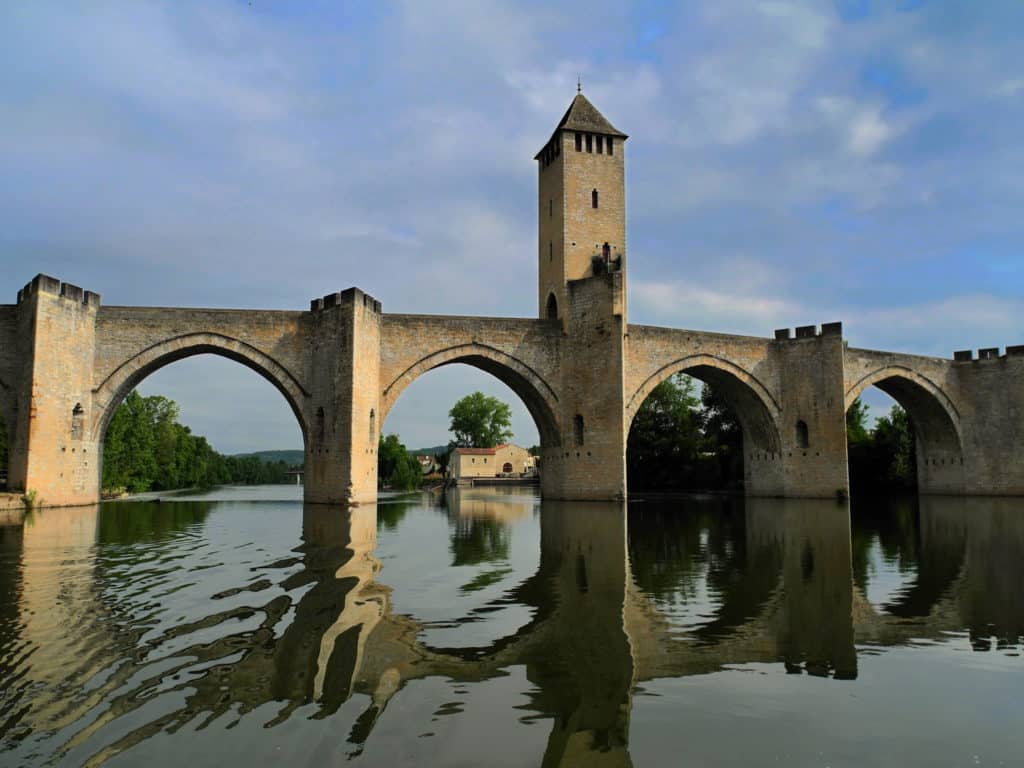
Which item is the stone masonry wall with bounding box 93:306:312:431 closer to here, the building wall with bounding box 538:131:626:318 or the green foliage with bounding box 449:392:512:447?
the building wall with bounding box 538:131:626:318

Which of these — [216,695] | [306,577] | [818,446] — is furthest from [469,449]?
[216,695]

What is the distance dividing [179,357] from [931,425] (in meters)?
33.3

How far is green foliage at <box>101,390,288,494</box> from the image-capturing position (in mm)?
36188

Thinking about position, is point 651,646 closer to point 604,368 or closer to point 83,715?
point 83,715

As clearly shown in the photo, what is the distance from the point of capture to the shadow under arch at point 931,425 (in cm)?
3302

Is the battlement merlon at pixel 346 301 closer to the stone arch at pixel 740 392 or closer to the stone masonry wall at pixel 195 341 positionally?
the stone masonry wall at pixel 195 341

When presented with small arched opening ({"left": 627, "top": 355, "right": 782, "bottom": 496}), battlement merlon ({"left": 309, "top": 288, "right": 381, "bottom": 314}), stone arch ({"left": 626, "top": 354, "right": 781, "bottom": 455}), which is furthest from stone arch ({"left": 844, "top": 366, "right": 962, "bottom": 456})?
battlement merlon ({"left": 309, "top": 288, "right": 381, "bottom": 314})

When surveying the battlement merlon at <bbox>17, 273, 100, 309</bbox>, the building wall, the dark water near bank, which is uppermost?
the building wall

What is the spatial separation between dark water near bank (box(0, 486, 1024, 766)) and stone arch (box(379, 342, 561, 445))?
13224 millimetres

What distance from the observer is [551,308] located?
95.0 ft

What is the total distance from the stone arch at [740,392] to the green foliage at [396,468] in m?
29.0

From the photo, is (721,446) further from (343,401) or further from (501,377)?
(343,401)

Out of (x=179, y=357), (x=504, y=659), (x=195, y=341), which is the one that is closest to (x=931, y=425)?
(x=195, y=341)

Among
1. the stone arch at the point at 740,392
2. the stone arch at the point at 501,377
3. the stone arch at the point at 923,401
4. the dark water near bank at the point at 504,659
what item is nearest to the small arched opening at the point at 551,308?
the stone arch at the point at 501,377
